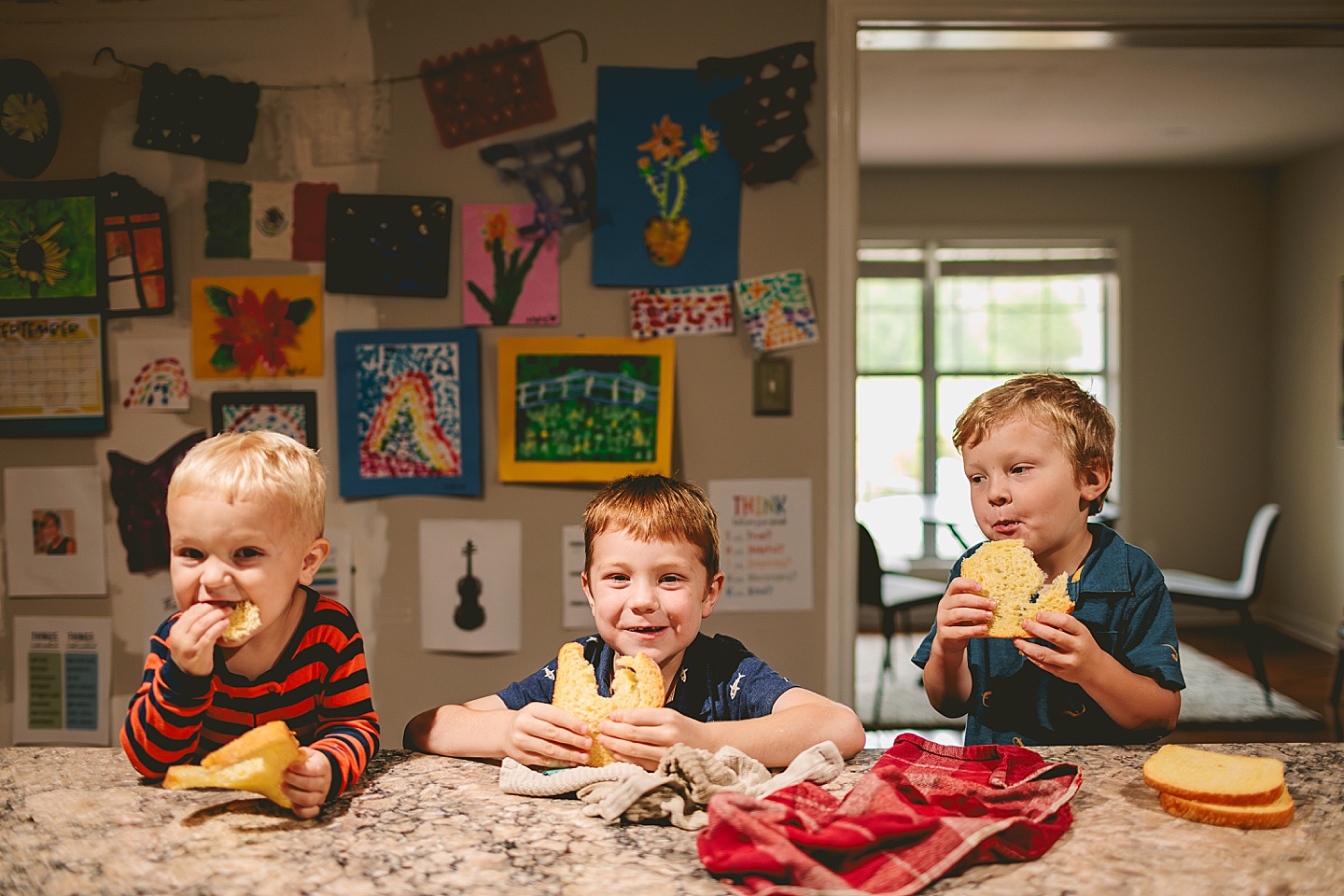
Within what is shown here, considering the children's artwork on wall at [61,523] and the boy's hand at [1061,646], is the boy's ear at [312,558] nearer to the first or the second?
the boy's hand at [1061,646]

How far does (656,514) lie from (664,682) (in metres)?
0.19

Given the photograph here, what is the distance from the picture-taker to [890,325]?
5.98 meters

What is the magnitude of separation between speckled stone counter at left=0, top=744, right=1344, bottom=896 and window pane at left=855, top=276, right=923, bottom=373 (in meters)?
5.17

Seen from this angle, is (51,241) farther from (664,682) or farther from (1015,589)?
(1015,589)

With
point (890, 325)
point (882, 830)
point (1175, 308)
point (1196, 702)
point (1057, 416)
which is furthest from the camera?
point (890, 325)

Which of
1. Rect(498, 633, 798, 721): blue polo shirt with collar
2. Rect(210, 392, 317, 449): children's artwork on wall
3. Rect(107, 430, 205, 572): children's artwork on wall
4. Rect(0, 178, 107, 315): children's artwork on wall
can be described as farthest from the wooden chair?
Rect(0, 178, 107, 315): children's artwork on wall

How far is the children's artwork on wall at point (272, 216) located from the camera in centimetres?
201

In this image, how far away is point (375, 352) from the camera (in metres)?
2.02

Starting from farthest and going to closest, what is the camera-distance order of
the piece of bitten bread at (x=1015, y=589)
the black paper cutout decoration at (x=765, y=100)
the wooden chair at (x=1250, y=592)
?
the wooden chair at (x=1250, y=592)
the black paper cutout decoration at (x=765, y=100)
the piece of bitten bread at (x=1015, y=589)

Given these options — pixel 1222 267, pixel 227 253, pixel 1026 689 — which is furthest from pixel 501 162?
pixel 1222 267

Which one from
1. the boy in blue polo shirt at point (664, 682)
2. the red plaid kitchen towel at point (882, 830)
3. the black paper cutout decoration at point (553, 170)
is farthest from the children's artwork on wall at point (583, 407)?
the red plaid kitchen towel at point (882, 830)

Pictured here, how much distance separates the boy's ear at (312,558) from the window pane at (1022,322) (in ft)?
18.0

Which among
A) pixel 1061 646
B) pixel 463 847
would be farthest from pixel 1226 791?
pixel 463 847

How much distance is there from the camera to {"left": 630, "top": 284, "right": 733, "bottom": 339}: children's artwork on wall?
2.02 meters
